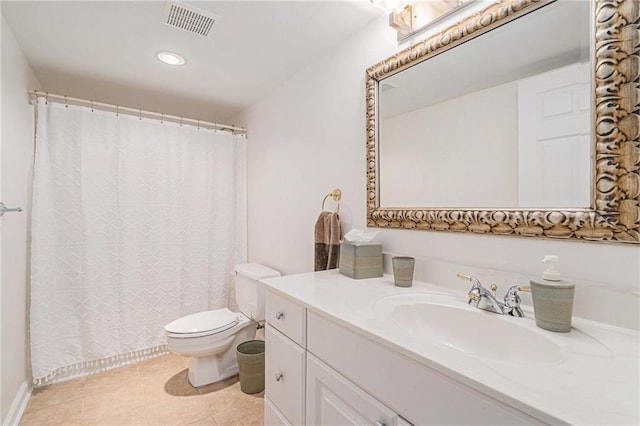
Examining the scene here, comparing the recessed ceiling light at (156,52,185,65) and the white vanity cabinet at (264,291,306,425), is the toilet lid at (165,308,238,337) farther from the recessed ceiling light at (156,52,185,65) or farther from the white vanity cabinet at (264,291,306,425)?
the recessed ceiling light at (156,52,185,65)

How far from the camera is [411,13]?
1.27 metres

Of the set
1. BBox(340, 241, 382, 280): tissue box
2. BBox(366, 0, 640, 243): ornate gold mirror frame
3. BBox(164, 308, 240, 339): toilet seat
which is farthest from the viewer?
BBox(164, 308, 240, 339): toilet seat

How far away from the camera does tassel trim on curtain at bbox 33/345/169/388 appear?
1.96 meters

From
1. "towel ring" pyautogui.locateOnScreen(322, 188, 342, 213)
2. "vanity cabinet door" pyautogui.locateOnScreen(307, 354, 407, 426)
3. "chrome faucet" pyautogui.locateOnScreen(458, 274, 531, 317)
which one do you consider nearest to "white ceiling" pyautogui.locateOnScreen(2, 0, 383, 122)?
"towel ring" pyautogui.locateOnScreen(322, 188, 342, 213)

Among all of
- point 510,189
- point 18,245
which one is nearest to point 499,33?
point 510,189

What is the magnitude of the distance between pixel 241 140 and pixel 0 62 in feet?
5.04

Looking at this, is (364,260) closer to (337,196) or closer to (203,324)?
(337,196)

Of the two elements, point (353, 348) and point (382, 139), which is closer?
point (353, 348)

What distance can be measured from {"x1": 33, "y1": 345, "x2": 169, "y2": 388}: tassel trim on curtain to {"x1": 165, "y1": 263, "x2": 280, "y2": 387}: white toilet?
529 millimetres

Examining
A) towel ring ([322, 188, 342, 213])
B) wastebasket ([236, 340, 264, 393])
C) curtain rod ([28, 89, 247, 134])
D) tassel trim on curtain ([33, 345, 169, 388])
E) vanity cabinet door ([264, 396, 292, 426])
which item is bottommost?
tassel trim on curtain ([33, 345, 169, 388])

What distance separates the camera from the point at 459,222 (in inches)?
43.9

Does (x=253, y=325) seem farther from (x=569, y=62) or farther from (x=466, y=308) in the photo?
(x=569, y=62)

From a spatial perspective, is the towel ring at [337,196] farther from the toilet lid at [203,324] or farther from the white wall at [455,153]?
the toilet lid at [203,324]

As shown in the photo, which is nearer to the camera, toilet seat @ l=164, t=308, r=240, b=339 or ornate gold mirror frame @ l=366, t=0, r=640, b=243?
ornate gold mirror frame @ l=366, t=0, r=640, b=243
